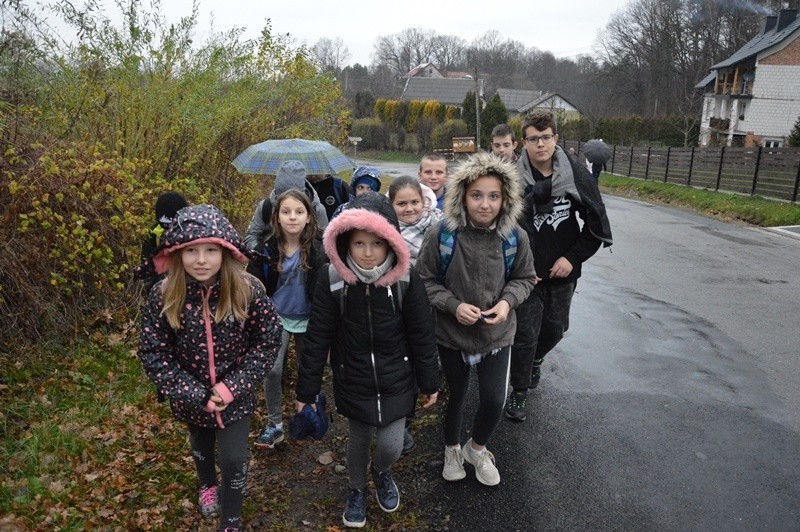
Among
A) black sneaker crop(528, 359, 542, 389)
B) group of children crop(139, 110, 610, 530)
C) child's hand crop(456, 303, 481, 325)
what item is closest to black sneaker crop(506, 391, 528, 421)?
black sneaker crop(528, 359, 542, 389)

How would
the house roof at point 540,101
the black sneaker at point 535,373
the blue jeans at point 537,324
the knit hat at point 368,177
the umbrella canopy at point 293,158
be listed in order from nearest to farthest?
the blue jeans at point 537,324 → the black sneaker at point 535,373 → the knit hat at point 368,177 → the umbrella canopy at point 293,158 → the house roof at point 540,101

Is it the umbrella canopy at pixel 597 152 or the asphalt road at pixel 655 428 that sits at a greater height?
the umbrella canopy at pixel 597 152

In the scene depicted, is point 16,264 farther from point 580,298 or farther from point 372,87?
point 372,87

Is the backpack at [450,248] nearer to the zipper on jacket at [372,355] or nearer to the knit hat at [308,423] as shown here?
the zipper on jacket at [372,355]

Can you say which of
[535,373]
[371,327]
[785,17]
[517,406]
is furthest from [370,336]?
[785,17]

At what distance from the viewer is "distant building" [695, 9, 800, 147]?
129 feet

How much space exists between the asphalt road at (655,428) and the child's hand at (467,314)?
43.2 inches

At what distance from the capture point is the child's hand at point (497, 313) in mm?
3264

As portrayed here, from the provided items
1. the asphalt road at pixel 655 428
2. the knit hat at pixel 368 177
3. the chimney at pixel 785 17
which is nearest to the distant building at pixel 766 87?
the chimney at pixel 785 17

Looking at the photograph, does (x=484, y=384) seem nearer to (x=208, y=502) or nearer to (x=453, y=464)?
(x=453, y=464)

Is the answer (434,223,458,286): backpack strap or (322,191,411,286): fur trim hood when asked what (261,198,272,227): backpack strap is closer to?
(322,191,411,286): fur trim hood

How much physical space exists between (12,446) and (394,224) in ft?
9.81

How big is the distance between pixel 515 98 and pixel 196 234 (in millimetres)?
68978

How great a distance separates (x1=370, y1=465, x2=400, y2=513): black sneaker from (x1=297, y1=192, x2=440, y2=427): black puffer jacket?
1.55 ft
